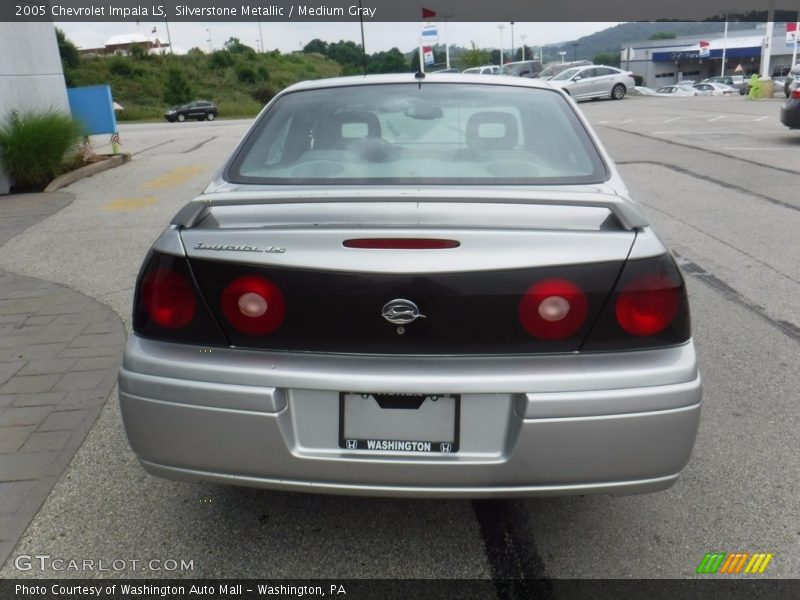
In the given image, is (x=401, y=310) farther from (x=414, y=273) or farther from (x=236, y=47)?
(x=236, y=47)

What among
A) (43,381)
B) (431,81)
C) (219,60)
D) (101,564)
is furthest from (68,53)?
(101,564)

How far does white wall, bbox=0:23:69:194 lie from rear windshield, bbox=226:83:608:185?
900 centimetres

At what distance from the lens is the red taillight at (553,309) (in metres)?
2.22

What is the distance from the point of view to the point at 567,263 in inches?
86.7

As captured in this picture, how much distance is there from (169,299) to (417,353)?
31.4 inches

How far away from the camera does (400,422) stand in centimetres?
224

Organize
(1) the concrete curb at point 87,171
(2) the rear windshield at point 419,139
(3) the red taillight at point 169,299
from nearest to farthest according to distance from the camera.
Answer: (3) the red taillight at point 169,299 → (2) the rear windshield at point 419,139 → (1) the concrete curb at point 87,171

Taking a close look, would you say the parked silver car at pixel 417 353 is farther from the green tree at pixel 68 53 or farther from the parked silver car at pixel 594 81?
the green tree at pixel 68 53

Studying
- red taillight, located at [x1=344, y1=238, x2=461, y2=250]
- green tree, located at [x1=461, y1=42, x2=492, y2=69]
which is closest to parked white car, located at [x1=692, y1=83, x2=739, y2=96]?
green tree, located at [x1=461, y1=42, x2=492, y2=69]

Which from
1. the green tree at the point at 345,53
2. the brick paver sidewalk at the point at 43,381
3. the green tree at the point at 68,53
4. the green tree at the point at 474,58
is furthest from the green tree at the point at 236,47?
the brick paver sidewalk at the point at 43,381

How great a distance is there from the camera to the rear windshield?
9.78 feet

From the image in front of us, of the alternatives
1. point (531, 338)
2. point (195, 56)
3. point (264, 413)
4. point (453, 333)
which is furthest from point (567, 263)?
point (195, 56)

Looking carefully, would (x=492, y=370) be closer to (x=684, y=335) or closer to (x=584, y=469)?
(x=584, y=469)

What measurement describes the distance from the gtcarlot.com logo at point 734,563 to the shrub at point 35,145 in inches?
419
